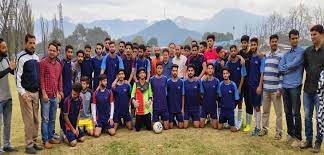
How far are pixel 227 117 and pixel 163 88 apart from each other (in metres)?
1.88

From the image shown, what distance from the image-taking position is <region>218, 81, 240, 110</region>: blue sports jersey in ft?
28.2

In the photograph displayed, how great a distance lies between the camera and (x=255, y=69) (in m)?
8.27

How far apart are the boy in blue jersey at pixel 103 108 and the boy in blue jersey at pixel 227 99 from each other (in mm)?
2896

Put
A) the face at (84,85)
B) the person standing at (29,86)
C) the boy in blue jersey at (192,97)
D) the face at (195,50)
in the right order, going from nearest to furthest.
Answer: the person standing at (29,86)
the face at (84,85)
the boy in blue jersey at (192,97)
the face at (195,50)

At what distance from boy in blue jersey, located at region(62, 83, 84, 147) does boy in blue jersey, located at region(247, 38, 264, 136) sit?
4.26 metres

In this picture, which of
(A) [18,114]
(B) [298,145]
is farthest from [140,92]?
(A) [18,114]

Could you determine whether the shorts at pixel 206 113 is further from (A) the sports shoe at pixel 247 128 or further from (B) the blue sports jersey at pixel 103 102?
(B) the blue sports jersey at pixel 103 102

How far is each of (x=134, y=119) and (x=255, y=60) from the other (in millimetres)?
3647

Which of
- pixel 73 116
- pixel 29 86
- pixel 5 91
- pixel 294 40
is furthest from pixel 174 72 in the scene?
pixel 5 91

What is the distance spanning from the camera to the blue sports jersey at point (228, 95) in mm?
8609

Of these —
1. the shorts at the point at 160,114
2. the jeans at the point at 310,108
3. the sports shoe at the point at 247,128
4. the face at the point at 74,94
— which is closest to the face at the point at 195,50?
the shorts at the point at 160,114

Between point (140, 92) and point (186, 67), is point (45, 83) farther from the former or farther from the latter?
point (186, 67)

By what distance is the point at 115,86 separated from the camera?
28.8 feet

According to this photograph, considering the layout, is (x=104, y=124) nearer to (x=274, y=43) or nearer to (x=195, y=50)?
(x=195, y=50)
